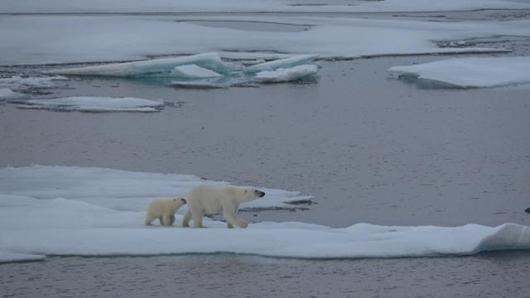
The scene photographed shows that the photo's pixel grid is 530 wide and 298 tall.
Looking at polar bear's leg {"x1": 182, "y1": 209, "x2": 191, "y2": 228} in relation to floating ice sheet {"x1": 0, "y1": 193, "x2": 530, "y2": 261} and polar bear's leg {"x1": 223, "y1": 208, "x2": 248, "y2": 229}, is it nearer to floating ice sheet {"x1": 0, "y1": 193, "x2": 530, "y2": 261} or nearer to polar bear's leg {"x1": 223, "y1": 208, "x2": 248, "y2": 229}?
floating ice sheet {"x1": 0, "y1": 193, "x2": 530, "y2": 261}

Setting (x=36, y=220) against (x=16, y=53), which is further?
(x=16, y=53)

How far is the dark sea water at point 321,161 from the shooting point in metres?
7.80

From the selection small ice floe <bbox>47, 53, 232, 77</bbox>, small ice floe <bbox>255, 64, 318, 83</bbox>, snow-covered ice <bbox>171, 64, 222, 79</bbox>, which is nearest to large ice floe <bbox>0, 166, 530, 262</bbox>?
small ice floe <bbox>255, 64, 318, 83</bbox>

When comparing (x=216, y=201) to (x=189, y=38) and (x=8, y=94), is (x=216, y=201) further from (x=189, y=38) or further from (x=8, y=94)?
(x=189, y=38)

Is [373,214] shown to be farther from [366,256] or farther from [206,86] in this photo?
[206,86]

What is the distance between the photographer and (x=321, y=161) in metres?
12.5

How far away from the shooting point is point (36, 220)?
8.73 meters

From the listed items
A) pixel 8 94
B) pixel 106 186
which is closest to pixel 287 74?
pixel 8 94

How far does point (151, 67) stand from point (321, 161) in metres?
6.73

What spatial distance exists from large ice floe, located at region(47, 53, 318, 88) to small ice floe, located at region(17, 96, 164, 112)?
6.89ft

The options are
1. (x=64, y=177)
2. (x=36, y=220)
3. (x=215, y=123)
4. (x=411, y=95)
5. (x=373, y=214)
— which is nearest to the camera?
(x=36, y=220)

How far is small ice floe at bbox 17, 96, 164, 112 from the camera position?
1586 cm

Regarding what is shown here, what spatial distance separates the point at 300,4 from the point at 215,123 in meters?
22.4

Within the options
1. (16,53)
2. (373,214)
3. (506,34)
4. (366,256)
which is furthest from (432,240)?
(506,34)
